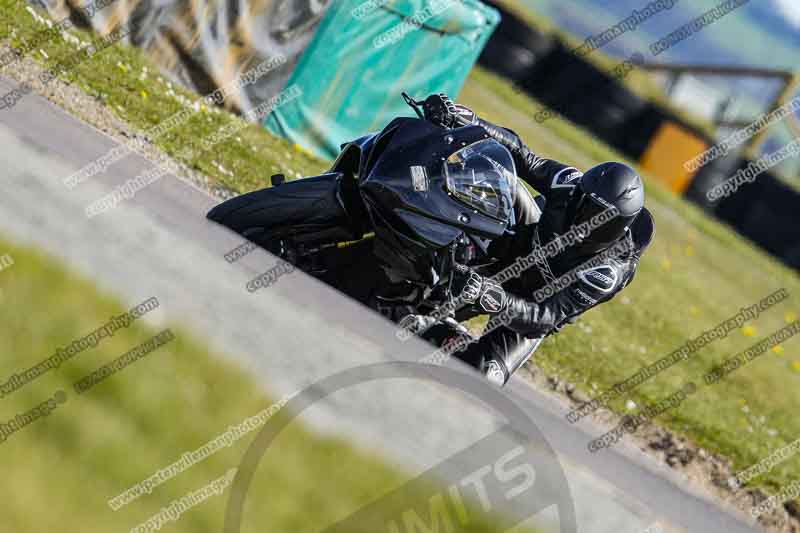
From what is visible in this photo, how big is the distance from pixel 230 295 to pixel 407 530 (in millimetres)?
844

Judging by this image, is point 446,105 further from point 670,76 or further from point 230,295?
point 670,76

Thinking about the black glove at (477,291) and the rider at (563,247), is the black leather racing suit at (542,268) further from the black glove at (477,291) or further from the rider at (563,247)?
the black glove at (477,291)

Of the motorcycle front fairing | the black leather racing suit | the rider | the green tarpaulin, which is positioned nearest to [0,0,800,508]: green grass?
the green tarpaulin

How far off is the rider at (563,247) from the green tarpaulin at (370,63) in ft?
15.6

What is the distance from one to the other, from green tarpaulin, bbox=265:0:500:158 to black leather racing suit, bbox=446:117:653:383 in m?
4.68

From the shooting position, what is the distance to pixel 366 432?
2869 mm

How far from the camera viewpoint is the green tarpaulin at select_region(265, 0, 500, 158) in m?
9.97

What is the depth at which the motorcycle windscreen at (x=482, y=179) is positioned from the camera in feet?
15.0

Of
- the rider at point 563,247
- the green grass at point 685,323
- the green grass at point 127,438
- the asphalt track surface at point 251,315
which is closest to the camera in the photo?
the green grass at point 127,438

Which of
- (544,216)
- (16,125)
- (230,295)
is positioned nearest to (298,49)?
(16,125)

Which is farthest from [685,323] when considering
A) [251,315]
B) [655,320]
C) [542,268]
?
[251,315]

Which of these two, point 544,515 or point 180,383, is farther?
point 544,515

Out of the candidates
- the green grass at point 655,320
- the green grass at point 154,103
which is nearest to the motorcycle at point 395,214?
the green grass at point 655,320

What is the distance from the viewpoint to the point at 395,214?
4598 millimetres
